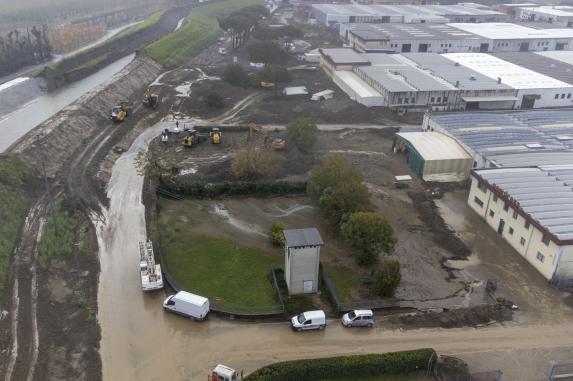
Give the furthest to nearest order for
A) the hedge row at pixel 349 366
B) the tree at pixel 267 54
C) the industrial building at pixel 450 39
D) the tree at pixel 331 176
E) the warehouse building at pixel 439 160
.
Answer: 1. the industrial building at pixel 450 39
2. the tree at pixel 267 54
3. the warehouse building at pixel 439 160
4. the tree at pixel 331 176
5. the hedge row at pixel 349 366

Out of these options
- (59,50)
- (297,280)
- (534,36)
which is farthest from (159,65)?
(534,36)

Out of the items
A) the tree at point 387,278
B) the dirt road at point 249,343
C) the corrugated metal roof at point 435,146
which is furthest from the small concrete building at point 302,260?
the corrugated metal roof at point 435,146

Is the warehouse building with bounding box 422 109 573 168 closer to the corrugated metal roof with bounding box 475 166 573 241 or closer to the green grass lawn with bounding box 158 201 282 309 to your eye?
the corrugated metal roof with bounding box 475 166 573 241

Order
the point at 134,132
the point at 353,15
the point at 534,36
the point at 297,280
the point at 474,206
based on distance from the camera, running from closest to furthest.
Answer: the point at 297,280
the point at 474,206
the point at 134,132
the point at 534,36
the point at 353,15

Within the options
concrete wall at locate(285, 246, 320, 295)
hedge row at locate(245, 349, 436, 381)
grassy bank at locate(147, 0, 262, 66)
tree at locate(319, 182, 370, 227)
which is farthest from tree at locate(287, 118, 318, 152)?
grassy bank at locate(147, 0, 262, 66)

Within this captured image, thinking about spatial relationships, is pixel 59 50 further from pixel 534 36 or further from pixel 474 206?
pixel 534 36

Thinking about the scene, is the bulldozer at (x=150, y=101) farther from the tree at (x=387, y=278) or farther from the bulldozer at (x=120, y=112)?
the tree at (x=387, y=278)

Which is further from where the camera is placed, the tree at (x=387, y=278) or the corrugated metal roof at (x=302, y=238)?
the tree at (x=387, y=278)
